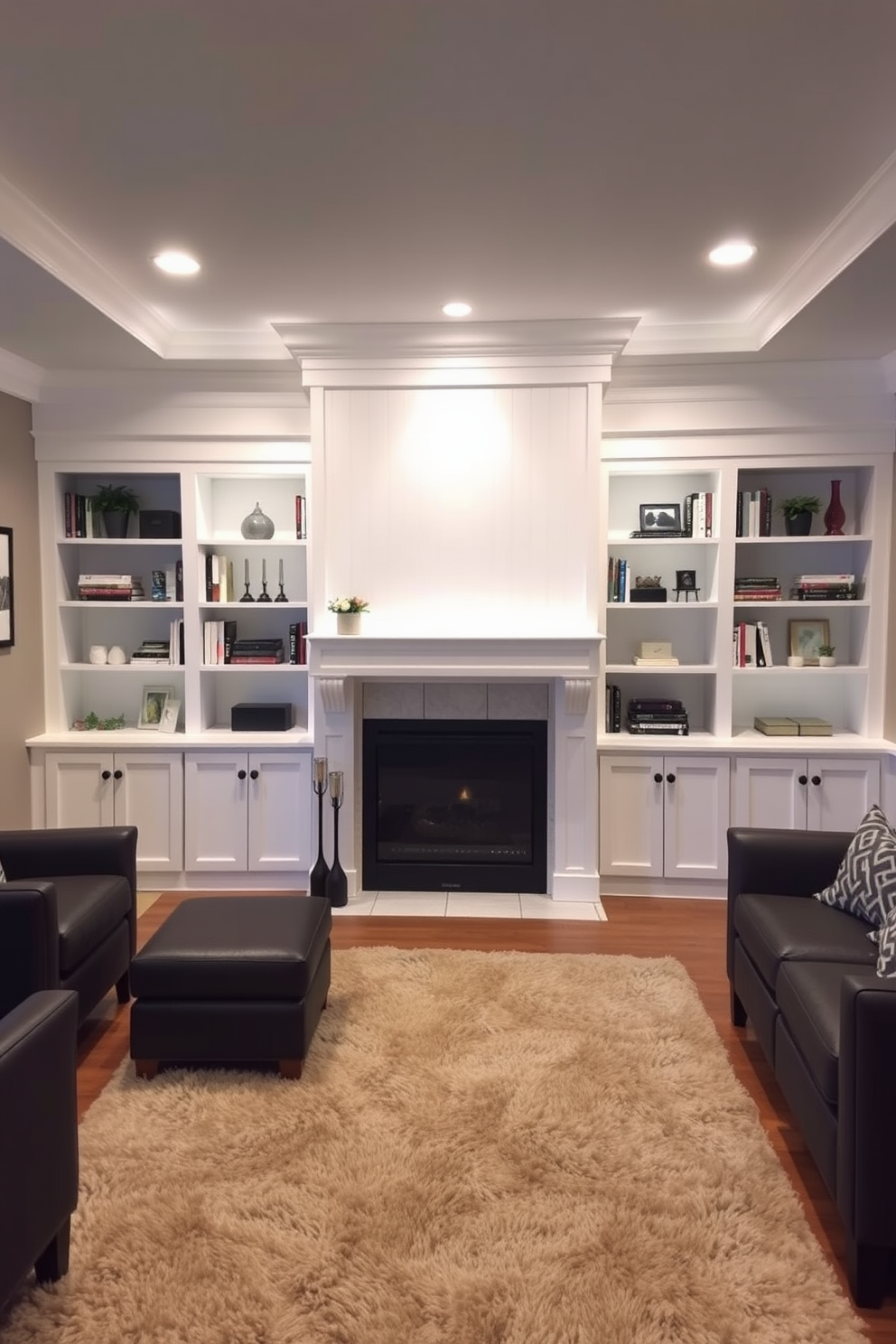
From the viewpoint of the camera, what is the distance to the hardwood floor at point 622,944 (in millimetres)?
2637

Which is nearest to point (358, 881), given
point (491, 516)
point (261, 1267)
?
point (491, 516)

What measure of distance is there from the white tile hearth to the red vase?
225 centimetres

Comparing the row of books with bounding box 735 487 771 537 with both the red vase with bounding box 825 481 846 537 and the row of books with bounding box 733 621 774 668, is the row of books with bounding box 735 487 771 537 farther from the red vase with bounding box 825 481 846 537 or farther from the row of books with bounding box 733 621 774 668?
the row of books with bounding box 733 621 774 668

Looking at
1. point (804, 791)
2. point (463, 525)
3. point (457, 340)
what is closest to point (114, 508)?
point (463, 525)

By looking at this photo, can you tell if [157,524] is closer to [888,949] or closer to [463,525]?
[463,525]

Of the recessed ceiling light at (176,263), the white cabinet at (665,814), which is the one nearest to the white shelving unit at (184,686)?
the recessed ceiling light at (176,263)

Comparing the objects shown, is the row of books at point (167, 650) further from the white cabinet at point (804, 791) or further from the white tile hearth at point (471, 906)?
the white cabinet at point (804, 791)

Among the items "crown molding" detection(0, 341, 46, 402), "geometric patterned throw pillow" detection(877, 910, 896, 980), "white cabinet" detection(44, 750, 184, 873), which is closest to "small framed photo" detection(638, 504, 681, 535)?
"geometric patterned throw pillow" detection(877, 910, 896, 980)

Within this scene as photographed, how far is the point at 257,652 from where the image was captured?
4801 mm

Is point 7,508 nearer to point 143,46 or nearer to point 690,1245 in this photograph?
point 143,46

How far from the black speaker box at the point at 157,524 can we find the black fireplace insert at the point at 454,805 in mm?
1502

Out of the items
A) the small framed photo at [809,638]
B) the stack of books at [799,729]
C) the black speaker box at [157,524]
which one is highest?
the black speaker box at [157,524]

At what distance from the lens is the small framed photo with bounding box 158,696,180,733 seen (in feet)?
15.8

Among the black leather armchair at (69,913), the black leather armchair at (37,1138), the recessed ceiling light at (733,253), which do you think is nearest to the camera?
the black leather armchair at (37,1138)
